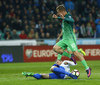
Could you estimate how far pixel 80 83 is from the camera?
812 centimetres

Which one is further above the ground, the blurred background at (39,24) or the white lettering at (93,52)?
the blurred background at (39,24)

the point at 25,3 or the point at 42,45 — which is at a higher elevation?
the point at 25,3

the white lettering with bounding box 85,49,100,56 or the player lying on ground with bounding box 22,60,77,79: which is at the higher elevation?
the player lying on ground with bounding box 22,60,77,79

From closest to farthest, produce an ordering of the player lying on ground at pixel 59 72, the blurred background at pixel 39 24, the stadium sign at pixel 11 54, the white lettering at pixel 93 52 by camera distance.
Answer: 1. the player lying on ground at pixel 59 72
2. the stadium sign at pixel 11 54
3. the blurred background at pixel 39 24
4. the white lettering at pixel 93 52

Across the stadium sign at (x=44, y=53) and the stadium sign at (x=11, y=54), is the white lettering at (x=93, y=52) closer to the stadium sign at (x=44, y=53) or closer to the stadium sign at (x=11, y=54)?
the stadium sign at (x=44, y=53)

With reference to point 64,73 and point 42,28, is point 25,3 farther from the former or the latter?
point 64,73

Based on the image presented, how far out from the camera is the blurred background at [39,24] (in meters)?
20.2

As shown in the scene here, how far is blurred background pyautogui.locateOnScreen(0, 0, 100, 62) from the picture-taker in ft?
66.4

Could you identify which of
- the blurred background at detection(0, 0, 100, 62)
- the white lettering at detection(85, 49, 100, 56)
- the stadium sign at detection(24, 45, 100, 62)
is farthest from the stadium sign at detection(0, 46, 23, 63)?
the white lettering at detection(85, 49, 100, 56)

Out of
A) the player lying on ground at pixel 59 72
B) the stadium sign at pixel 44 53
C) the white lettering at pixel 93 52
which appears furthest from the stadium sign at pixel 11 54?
the player lying on ground at pixel 59 72

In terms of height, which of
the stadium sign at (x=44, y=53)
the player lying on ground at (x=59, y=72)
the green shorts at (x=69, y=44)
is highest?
the green shorts at (x=69, y=44)

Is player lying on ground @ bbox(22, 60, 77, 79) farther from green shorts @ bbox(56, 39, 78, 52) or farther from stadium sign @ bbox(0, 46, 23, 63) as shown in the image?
stadium sign @ bbox(0, 46, 23, 63)

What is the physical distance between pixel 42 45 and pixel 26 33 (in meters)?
1.41

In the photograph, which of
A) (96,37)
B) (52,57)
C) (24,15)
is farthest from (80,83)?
(24,15)
